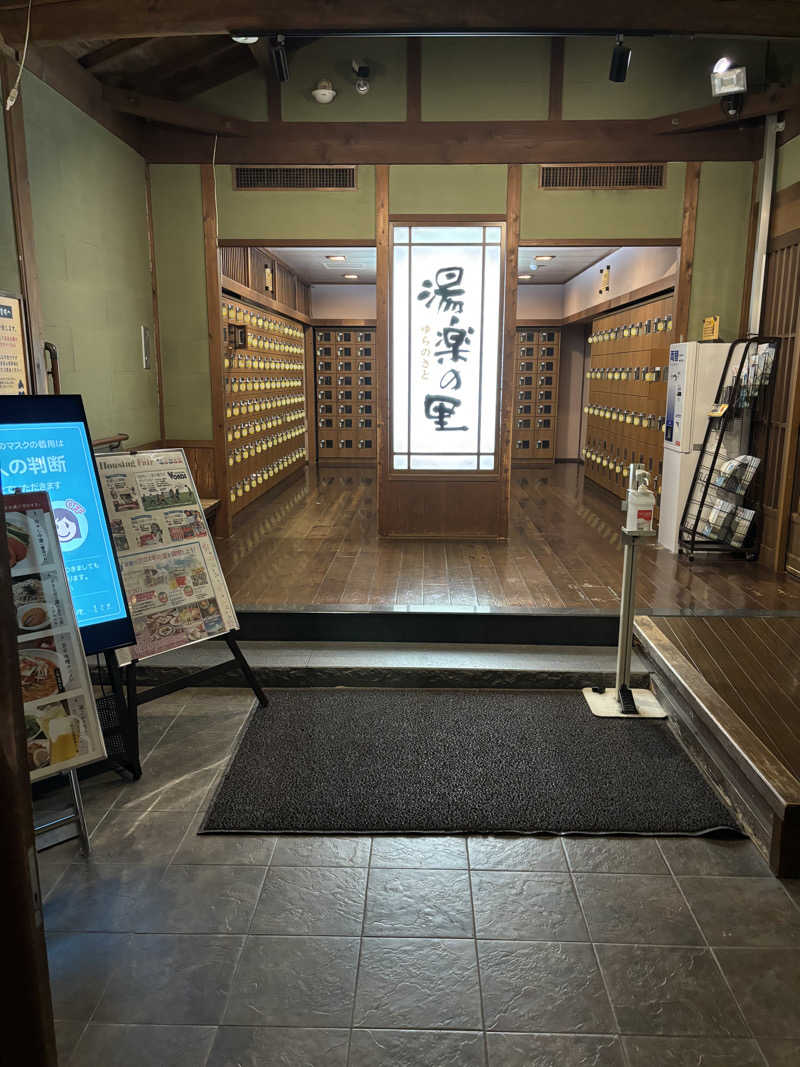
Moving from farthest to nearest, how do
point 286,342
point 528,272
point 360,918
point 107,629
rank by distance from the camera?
point 528,272
point 286,342
point 107,629
point 360,918

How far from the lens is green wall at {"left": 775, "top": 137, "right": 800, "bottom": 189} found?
16.5 feet

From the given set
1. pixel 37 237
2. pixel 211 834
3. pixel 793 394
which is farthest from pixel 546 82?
pixel 211 834

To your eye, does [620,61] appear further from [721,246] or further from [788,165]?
[721,246]

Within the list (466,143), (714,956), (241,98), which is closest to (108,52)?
(241,98)

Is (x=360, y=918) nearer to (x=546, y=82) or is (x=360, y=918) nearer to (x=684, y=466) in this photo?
(x=684, y=466)

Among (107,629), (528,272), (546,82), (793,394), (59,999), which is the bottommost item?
(59,999)

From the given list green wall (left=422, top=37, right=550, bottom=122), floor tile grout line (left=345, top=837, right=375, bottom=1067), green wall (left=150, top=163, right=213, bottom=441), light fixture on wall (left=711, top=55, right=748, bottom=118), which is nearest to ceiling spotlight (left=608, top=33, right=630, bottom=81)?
light fixture on wall (left=711, top=55, right=748, bottom=118)

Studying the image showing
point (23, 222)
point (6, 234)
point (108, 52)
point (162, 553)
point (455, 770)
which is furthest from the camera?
point (108, 52)

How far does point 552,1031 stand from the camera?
1760mm

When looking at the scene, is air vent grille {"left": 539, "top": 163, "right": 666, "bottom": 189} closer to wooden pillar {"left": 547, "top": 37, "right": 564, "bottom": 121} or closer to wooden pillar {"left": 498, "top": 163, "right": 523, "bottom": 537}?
wooden pillar {"left": 498, "top": 163, "right": 523, "bottom": 537}

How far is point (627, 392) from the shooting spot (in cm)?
790

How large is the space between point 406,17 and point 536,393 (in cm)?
785

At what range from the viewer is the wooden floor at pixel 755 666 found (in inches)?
114

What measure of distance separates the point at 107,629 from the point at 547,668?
2.05m
